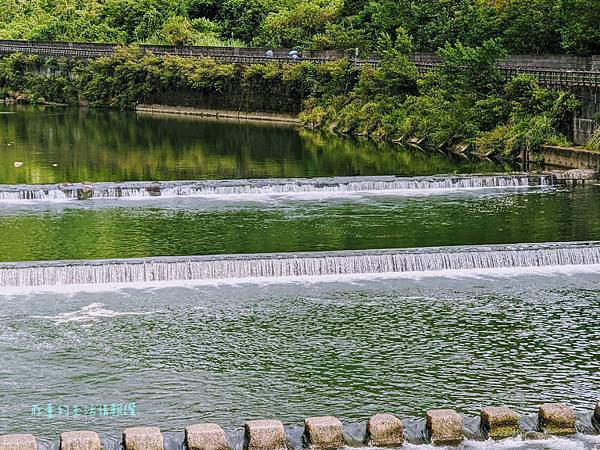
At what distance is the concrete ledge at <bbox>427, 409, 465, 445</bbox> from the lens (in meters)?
18.6

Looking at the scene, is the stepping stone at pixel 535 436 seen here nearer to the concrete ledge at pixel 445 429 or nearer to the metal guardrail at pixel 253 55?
the concrete ledge at pixel 445 429

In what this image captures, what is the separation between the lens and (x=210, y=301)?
27.3m

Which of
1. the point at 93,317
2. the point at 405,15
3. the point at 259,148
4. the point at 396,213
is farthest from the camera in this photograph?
the point at 405,15

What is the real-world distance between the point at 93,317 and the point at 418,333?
649 cm

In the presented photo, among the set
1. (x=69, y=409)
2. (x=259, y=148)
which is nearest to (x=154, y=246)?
(x=69, y=409)

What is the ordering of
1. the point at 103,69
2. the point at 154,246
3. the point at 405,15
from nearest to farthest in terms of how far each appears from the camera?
the point at 154,246
the point at 405,15
the point at 103,69

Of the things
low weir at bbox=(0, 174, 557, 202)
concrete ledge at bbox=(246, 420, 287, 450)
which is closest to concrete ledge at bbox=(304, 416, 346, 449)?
concrete ledge at bbox=(246, 420, 287, 450)

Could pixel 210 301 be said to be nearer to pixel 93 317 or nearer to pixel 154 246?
pixel 93 317

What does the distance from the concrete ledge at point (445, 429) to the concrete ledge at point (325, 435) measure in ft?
4.33

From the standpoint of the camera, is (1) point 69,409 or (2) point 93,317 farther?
(2) point 93,317

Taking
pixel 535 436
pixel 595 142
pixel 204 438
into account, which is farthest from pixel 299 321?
pixel 595 142

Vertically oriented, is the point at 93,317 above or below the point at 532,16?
below

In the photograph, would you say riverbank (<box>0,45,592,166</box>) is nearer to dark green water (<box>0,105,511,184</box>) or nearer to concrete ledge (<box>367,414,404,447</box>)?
dark green water (<box>0,105,511,184</box>)

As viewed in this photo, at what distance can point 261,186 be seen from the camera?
137ft
